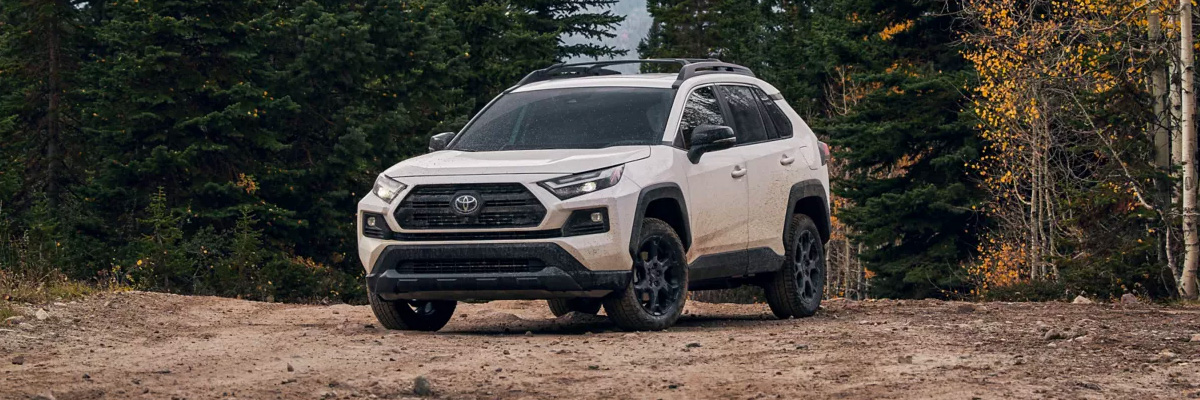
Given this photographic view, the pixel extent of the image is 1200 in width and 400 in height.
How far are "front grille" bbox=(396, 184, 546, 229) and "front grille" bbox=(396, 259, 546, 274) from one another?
23cm

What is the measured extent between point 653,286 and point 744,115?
200 cm

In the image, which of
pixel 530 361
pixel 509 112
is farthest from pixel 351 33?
pixel 530 361

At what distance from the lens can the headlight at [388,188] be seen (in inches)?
389

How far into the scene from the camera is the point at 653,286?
10219 millimetres

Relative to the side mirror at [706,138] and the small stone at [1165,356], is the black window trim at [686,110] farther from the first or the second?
the small stone at [1165,356]

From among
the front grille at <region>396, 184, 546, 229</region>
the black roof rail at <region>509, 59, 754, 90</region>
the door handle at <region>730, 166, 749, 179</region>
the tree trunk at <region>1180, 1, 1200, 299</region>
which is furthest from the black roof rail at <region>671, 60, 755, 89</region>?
the tree trunk at <region>1180, 1, 1200, 299</region>

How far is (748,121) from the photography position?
Result: 11.6 metres

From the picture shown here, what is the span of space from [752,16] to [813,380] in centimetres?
5521

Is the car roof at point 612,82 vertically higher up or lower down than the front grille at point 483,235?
higher up

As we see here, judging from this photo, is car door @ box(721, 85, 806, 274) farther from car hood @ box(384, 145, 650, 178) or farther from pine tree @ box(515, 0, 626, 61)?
pine tree @ box(515, 0, 626, 61)

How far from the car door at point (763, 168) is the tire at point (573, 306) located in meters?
1.75

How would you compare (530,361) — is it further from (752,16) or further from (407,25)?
(752,16)

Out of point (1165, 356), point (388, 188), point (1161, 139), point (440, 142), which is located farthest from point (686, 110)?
point (1161, 139)

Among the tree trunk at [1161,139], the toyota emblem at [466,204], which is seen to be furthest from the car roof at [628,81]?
the tree trunk at [1161,139]
